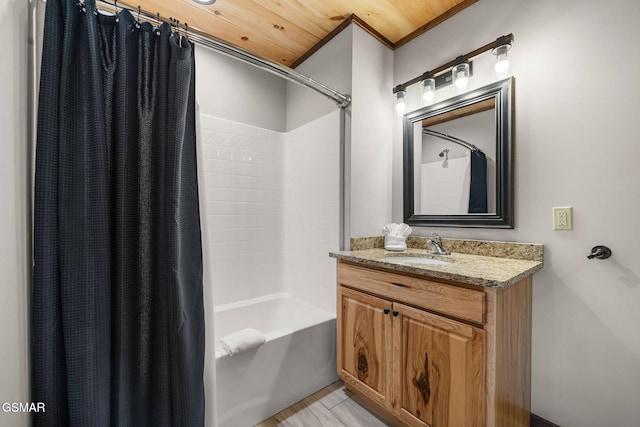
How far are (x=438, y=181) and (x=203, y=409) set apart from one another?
70.8 inches

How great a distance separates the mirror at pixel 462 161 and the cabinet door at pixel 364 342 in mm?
761

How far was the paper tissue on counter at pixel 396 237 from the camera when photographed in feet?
5.91

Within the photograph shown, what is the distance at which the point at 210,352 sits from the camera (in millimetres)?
1130

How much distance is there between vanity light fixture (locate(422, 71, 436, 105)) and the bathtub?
64.3 inches

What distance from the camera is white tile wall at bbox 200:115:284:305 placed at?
209 cm

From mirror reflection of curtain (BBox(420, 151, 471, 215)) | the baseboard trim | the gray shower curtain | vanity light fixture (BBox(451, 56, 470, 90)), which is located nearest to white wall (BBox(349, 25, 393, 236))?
mirror reflection of curtain (BBox(420, 151, 471, 215))

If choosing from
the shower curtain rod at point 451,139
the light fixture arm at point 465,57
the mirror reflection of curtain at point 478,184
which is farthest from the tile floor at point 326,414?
the light fixture arm at point 465,57

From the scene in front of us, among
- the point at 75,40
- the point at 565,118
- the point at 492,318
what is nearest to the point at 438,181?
the point at 565,118

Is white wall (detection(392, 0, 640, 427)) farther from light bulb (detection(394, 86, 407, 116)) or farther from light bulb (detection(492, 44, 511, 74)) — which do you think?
light bulb (detection(394, 86, 407, 116))

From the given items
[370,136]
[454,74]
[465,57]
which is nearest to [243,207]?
[370,136]

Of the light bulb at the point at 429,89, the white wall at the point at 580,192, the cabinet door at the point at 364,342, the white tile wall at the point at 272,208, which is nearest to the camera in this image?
the white wall at the point at 580,192

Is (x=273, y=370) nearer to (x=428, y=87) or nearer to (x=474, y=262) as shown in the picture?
(x=474, y=262)

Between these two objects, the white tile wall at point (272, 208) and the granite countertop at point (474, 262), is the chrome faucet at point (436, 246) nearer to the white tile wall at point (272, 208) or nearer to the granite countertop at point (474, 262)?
the granite countertop at point (474, 262)

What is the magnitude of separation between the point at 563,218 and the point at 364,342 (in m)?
1.19
